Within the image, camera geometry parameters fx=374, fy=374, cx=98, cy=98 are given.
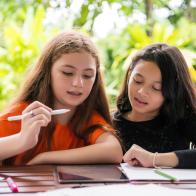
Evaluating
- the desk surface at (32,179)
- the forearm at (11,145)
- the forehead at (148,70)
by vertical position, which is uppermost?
the forehead at (148,70)

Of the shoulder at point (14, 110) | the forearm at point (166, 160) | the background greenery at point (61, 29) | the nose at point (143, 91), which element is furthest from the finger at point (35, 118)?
the background greenery at point (61, 29)

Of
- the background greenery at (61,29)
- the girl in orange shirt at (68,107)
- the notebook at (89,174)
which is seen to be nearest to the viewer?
the notebook at (89,174)

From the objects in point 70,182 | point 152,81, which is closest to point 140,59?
point 152,81

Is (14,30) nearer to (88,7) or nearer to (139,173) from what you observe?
(88,7)

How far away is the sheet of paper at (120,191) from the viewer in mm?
697

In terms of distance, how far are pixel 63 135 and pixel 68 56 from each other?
0.84ft

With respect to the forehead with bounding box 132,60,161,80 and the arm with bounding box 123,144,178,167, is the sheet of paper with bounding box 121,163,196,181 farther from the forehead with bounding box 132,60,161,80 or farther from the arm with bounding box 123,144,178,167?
the forehead with bounding box 132,60,161,80

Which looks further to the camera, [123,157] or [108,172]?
[123,157]

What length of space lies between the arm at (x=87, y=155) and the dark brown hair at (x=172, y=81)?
36 cm

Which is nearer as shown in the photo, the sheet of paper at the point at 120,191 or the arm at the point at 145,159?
the sheet of paper at the point at 120,191

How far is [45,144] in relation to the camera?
117 cm

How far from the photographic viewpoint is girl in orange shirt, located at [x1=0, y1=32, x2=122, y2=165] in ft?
3.41

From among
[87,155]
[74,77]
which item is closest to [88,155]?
[87,155]

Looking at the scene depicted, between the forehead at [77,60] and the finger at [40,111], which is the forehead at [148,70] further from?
the finger at [40,111]
